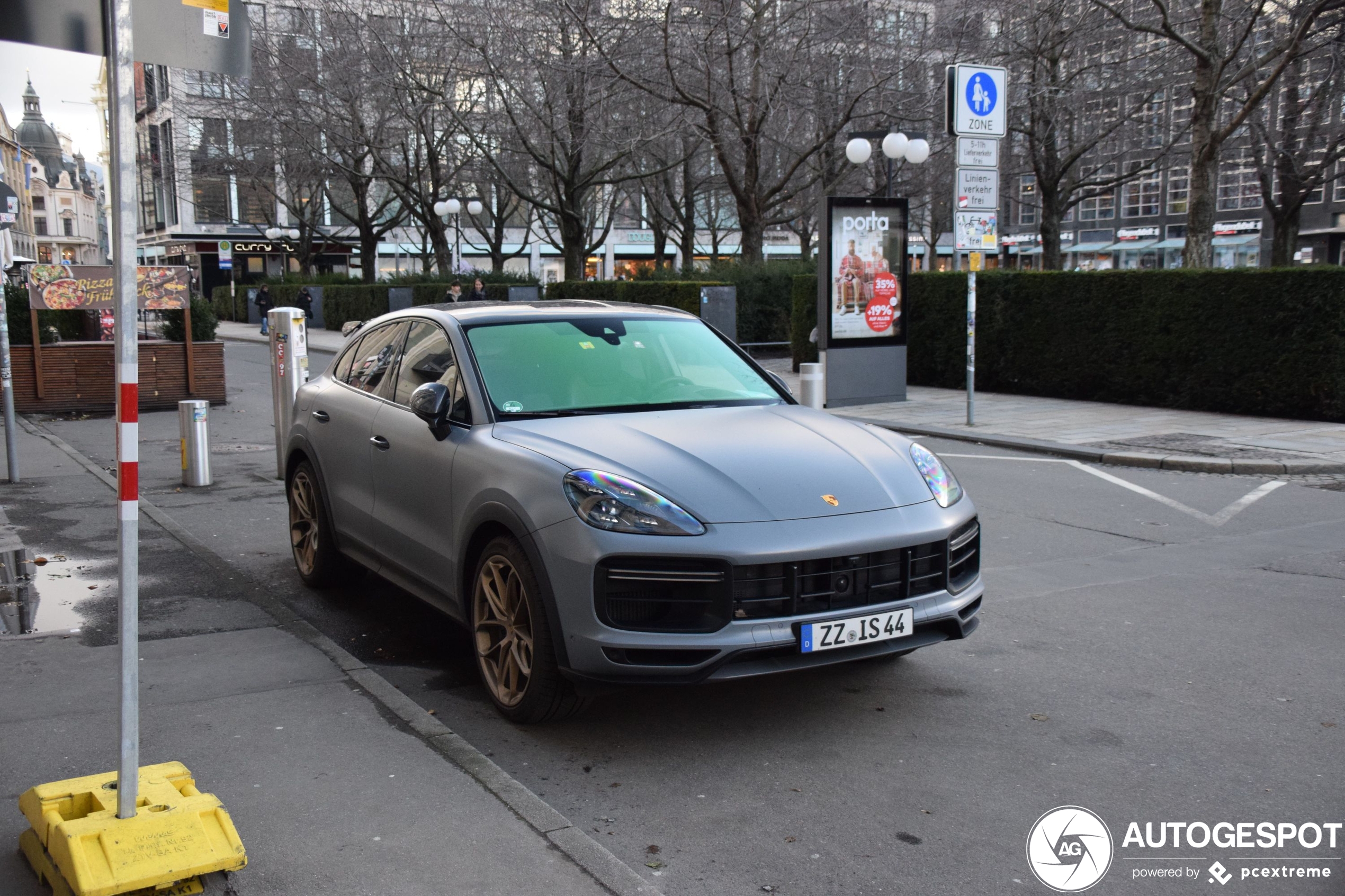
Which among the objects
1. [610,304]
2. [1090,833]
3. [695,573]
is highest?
[610,304]

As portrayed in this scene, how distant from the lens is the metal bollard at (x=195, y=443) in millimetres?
10383

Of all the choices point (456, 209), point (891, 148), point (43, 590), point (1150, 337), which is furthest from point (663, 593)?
point (456, 209)

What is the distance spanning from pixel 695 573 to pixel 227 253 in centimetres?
5547

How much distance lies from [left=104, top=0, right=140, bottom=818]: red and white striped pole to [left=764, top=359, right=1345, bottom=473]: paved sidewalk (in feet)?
33.0

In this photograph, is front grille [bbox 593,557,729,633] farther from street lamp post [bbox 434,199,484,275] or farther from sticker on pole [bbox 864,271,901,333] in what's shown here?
street lamp post [bbox 434,199,484,275]

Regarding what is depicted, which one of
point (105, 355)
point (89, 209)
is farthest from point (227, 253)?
point (89, 209)

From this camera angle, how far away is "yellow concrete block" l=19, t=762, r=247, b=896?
312 centimetres

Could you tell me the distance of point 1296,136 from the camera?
2875 centimetres

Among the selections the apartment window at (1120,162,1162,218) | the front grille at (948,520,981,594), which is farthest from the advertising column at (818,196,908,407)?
the apartment window at (1120,162,1162,218)

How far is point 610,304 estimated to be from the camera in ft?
20.2

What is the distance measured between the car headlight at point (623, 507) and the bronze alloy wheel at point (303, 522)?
9.42 feet

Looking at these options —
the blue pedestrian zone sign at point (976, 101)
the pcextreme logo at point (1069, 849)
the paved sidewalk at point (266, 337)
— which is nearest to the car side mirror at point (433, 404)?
the pcextreme logo at point (1069, 849)

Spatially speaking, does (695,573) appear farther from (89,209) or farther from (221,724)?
(89,209)

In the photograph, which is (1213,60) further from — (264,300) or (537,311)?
(264,300)
